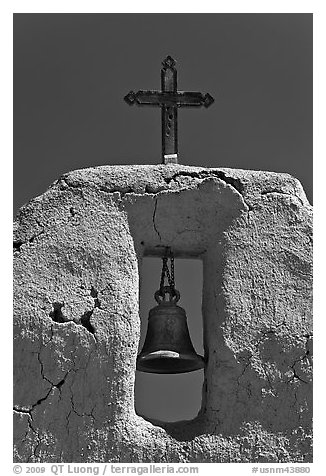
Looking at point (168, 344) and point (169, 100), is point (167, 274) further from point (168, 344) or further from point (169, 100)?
point (169, 100)

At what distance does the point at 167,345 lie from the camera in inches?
237

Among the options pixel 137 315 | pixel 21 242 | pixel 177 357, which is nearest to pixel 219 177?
pixel 137 315

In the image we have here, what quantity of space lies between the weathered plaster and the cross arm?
0.65 m

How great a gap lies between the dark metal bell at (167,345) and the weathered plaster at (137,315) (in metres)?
0.19

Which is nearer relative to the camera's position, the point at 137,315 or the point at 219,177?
the point at 137,315

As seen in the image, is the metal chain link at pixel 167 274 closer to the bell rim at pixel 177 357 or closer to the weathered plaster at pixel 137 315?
the weathered plaster at pixel 137 315

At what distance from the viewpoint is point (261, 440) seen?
547 cm

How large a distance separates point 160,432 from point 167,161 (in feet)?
5.69

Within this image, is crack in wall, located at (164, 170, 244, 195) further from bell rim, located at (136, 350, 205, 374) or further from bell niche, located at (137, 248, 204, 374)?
bell rim, located at (136, 350, 205, 374)

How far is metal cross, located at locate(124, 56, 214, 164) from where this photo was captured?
20.7 feet

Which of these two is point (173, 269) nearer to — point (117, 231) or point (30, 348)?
point (117, 231)

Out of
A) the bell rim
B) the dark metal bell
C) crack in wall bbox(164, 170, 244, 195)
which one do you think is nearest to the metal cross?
crack in wall bbox(164, 170, 244, 195)

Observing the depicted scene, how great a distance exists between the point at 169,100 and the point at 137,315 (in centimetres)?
157

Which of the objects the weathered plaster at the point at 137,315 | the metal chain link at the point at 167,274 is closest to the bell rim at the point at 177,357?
the weathered plaster at the point at 137,315
